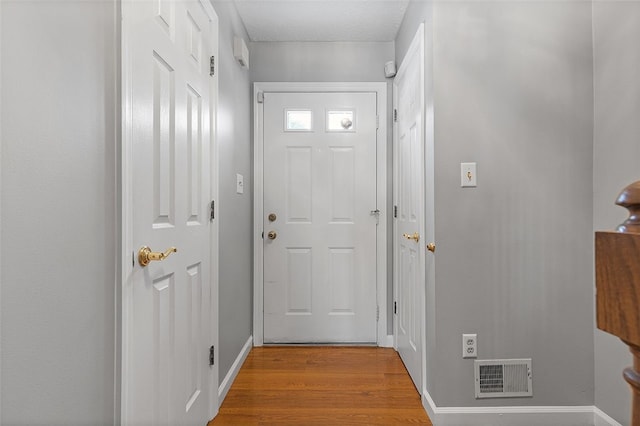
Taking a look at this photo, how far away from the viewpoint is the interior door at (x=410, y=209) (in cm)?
205

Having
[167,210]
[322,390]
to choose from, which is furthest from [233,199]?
[322,390]

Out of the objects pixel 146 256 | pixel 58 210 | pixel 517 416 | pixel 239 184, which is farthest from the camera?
pixel 239 184

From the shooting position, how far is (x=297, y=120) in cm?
293

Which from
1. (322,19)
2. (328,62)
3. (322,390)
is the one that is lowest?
(322,390)

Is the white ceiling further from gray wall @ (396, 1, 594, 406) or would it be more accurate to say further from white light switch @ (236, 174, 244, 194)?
white light switch @ (236, 174, 244, 194)

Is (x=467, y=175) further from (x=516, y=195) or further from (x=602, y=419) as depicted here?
(x=602, y=419)

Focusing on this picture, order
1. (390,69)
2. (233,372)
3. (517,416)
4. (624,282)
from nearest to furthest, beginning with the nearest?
(624,282) < (517,416) < (233,372) < (390,69)

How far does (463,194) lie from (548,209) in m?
0.43

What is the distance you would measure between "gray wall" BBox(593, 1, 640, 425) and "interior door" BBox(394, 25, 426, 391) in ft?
2.71

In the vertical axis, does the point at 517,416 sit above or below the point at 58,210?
below

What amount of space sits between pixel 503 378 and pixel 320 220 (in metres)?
1.63

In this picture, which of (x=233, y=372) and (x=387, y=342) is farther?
(x=387, y=342)

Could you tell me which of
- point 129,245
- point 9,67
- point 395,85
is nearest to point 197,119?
point 129,245

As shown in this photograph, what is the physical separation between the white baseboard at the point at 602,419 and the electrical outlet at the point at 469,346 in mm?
638
